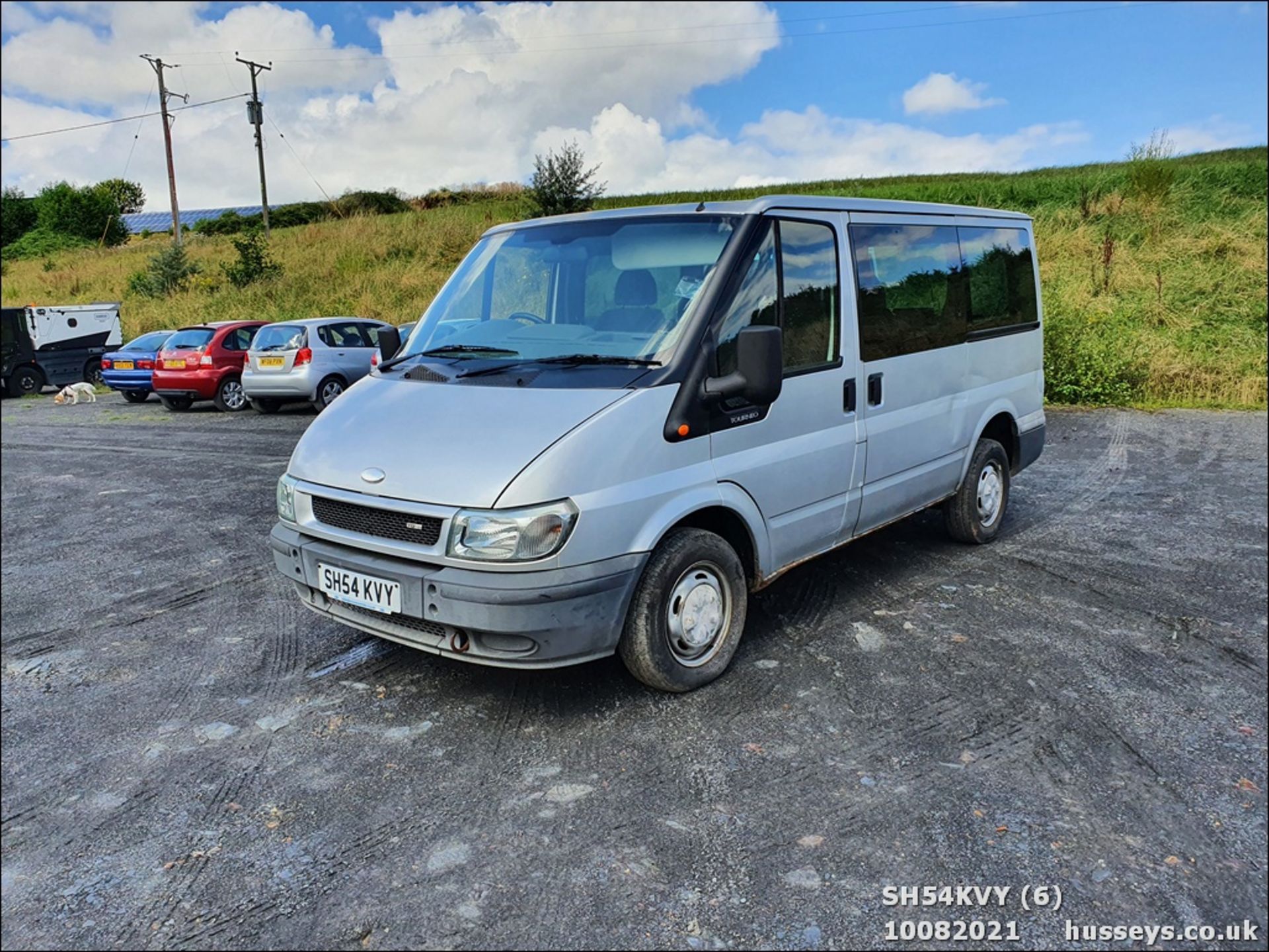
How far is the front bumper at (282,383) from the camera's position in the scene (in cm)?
1363

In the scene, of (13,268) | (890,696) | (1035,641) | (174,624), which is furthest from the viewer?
(13,268)

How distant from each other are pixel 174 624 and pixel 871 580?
3.93 m

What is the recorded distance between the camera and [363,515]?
3.42m

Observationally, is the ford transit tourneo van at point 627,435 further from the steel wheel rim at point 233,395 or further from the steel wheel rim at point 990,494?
the steel wheel rim at point 233,395

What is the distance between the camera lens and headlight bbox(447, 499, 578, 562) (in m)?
3.08

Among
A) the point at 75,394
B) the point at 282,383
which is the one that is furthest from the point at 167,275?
the point at 282,383

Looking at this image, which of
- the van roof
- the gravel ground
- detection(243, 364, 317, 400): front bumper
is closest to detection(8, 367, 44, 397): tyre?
detection(243, 364, 317, 400): front bumper

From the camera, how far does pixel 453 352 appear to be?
415 centimetres

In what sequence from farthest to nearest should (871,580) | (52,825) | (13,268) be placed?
(13,268)
(871,580)
(52,825)

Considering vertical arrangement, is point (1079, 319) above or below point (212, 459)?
above

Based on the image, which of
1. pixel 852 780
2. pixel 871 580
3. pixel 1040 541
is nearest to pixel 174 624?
pixel 852 780

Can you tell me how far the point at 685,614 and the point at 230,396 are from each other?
13885 mm

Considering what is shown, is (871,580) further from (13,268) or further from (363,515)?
(13,268)

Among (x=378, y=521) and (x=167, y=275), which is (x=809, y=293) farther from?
(x=167, y=275)
